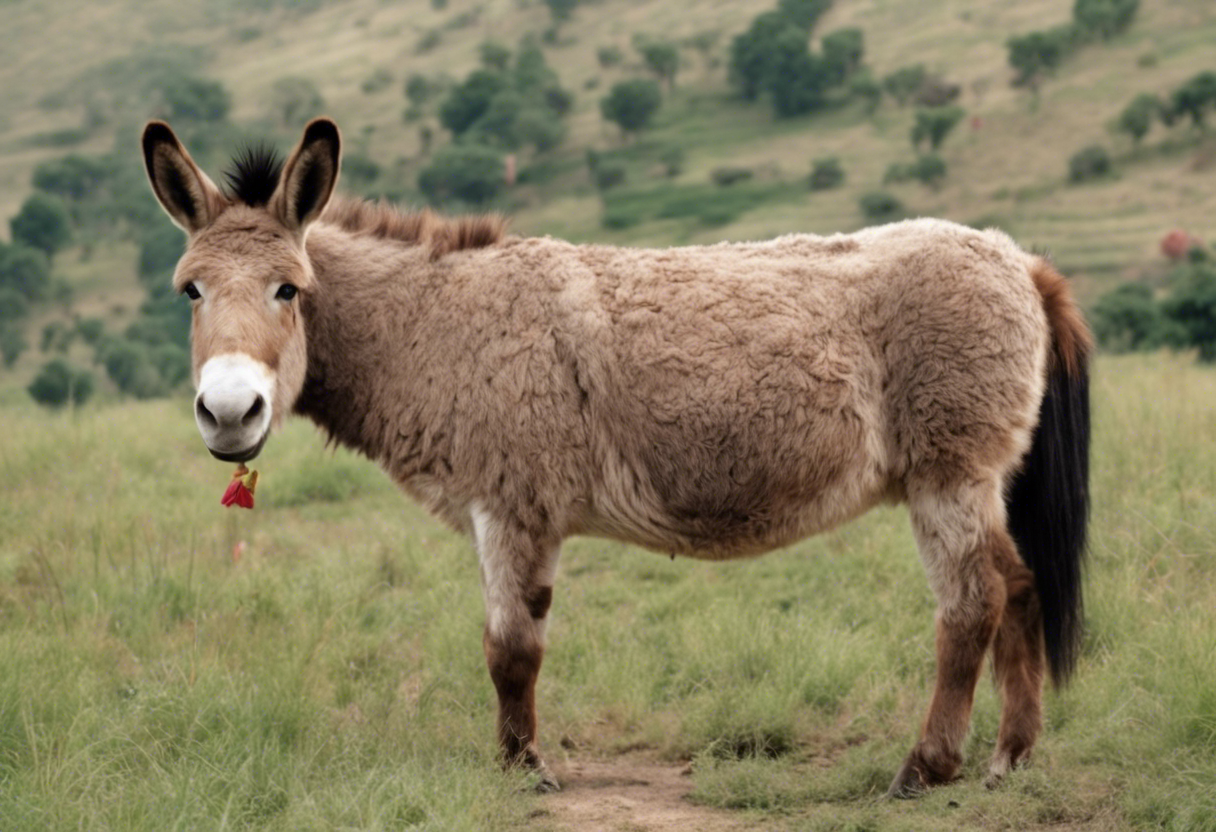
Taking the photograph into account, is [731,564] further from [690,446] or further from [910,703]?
[690,446]

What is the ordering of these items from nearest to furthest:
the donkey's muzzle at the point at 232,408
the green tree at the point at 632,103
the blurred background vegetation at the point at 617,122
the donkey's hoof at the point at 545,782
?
1. the donkey's muzzle at the point at 232,408
2. the donkey's hoof at the point at 545,782
3. the blurred background vegetation at the point at 617,122
4. the green tree at the point at 632,103

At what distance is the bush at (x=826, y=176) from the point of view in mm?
43250

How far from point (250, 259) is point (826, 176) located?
134 feet

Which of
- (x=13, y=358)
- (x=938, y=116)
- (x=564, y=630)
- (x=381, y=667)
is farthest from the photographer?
(x=938, y=116)

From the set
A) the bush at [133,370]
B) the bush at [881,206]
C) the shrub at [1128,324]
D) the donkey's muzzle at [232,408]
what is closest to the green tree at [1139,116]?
the bush at [881,206]

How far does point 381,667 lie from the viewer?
5.88 metres

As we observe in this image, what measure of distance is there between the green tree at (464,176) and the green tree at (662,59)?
9.70m

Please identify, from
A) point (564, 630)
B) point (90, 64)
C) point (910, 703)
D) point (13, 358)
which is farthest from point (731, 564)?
point (90, 64)

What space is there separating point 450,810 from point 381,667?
2.13 m

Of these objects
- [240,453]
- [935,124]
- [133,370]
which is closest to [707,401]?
[240,453]

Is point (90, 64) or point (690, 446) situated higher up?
point (90, 64)

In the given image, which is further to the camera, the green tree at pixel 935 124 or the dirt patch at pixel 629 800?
the green tree at pixel 935 124

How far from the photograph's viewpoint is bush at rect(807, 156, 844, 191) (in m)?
43.2

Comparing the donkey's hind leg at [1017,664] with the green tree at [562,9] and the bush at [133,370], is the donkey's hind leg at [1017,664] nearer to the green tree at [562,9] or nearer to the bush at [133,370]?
the bush at [133,370]
